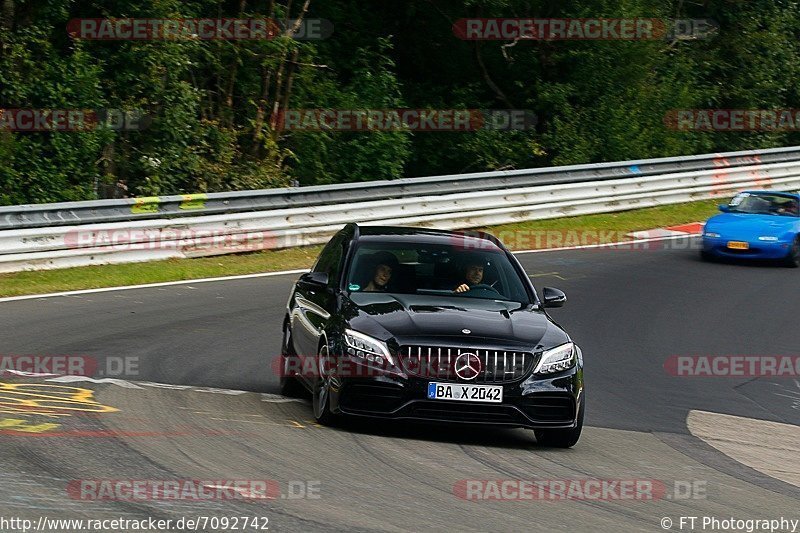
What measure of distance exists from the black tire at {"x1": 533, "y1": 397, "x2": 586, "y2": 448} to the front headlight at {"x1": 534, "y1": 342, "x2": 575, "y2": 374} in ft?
1.18

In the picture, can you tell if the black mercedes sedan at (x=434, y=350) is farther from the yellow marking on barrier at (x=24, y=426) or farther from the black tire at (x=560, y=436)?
the yellow marking on barrier at (x=24, y=426)

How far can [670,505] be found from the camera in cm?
773

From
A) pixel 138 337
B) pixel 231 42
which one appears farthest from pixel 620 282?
pixel 231 42

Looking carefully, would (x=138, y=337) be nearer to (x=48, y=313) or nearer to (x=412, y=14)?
(x=48, y=313)

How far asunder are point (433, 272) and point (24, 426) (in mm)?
3481

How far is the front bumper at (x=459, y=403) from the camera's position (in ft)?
29.3

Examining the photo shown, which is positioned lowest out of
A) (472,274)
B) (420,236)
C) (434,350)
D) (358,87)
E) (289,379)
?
(289,379)

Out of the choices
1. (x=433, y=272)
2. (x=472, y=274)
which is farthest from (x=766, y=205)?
(x=433, y=272)

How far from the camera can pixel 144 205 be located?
19250mm

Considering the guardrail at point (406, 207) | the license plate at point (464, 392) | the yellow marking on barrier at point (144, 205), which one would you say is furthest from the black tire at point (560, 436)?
the yellow marking on barrier at point (144, 205)

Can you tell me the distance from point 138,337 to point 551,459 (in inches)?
225

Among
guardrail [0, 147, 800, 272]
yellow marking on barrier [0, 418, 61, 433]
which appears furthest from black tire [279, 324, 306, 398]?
guardrail [0, 147, 800, 272]

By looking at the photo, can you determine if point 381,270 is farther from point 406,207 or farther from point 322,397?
point 406,207

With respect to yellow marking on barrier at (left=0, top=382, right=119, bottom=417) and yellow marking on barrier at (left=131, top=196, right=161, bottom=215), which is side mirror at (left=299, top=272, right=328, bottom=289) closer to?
yellow marking on barrier at (left=0, top=382, right=119, bottom=417)
